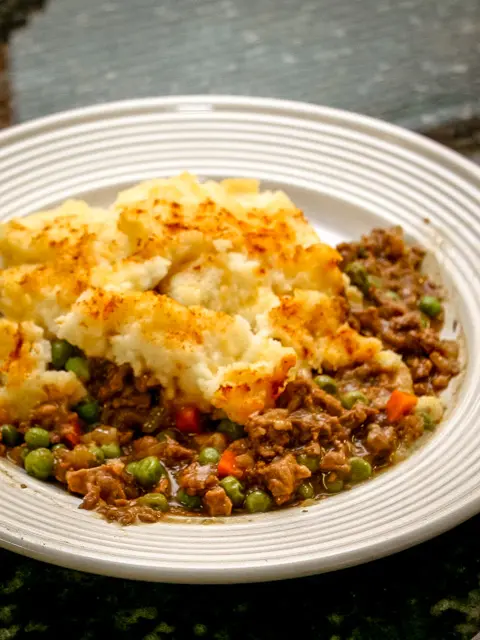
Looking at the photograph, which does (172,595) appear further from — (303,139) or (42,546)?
(303,139)

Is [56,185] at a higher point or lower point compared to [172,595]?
higher

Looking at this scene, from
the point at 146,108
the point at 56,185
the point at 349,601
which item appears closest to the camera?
the point at 349,601

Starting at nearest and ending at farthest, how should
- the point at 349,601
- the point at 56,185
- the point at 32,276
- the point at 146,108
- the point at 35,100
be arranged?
the point at 349,601 → the point at 32,276 → the point at 56,185 → the point at 146,108 → the point at 35,100

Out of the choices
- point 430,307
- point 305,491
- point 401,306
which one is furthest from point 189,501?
point 430,307

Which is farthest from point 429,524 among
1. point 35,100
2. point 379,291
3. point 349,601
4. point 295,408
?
point 35,100

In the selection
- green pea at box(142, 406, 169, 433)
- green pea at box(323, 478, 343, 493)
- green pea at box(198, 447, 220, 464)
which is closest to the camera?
green pea at box(323, 478, 343, 493)

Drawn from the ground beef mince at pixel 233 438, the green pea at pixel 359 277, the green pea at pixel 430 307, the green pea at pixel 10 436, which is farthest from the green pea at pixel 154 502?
the green pea at pixel 430 307

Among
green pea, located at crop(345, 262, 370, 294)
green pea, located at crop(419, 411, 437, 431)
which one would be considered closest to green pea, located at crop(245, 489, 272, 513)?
green pea, located at crop(419, 411, 437, 431)

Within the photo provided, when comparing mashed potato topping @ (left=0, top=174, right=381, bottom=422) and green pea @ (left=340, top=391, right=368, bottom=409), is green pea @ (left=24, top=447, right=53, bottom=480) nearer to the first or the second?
mashed potato topping @ (left=0, top=174, right=381, bottom=422)
